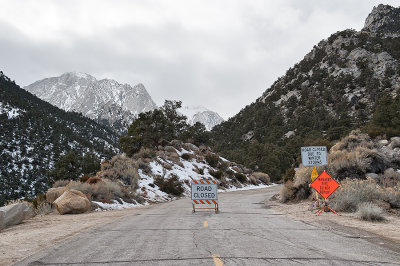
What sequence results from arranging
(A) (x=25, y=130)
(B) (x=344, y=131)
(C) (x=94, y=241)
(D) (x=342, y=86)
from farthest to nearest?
(A) (x=25, y=130), (D) (x=342, y=86), (B) (x=344, y=131), (C) (x=94, y=241)

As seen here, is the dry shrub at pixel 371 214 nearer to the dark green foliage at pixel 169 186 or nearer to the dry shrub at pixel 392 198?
the dry shrub at pixel 392 198

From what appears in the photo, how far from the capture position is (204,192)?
15.9m

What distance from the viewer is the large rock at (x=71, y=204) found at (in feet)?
53.8

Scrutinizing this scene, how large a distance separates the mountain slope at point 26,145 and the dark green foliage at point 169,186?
46.9 m

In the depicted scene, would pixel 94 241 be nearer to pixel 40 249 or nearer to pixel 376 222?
pixel 40 249

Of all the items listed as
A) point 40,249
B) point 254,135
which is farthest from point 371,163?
point 254,135

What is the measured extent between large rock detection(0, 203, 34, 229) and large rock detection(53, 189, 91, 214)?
2.24 meters

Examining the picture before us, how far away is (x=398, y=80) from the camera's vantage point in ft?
249

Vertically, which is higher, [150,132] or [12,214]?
[150,132]

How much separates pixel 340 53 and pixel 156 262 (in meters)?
105

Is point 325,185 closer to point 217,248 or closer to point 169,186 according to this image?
point 217,248

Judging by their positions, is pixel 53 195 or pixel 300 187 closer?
pixel 53 195

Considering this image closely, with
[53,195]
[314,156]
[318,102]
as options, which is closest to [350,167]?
[314,156]

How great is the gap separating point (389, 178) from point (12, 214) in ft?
61.1
